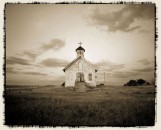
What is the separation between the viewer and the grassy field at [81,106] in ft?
18.0

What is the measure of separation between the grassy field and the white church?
0.52ft

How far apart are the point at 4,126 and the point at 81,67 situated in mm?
1619

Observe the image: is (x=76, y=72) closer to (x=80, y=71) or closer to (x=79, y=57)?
(x=80, y=71)

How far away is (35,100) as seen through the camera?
5641 mm

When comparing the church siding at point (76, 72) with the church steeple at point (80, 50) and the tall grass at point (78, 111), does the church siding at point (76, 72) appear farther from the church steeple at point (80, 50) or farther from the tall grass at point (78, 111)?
the tall grass at point (78, 111)

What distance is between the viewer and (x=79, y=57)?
5.61 m

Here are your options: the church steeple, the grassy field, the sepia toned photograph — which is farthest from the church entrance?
the church steeple

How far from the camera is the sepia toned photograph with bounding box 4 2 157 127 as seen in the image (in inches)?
220

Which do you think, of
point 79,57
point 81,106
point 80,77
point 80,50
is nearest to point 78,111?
point 81,106

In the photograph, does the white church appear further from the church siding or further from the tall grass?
the tall grass

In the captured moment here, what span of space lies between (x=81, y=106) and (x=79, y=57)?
824 mm

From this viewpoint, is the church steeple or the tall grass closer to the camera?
the tall grass

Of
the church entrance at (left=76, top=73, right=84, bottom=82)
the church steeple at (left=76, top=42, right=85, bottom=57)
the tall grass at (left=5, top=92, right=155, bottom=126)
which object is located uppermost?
the church steeple at (left=76, top=42, right=85, bottom=57)

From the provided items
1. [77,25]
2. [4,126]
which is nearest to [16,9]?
[77,25]
